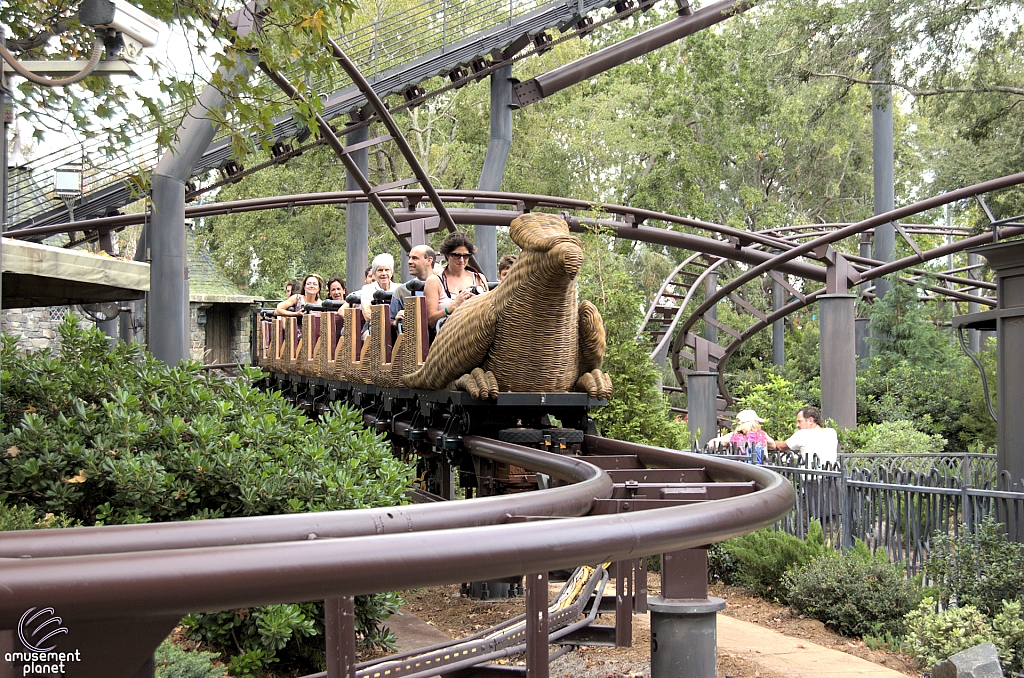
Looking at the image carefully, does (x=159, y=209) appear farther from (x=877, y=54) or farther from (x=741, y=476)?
(x=877, y=54)

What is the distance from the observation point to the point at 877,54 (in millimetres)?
14914

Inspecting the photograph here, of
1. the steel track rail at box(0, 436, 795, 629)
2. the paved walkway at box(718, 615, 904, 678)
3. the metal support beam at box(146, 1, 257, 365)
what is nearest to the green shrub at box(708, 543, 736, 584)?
the paved walkway at box(718, 615, 904, 678)

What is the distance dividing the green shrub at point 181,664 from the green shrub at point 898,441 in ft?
36.2

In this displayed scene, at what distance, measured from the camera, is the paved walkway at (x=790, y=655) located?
206 inches

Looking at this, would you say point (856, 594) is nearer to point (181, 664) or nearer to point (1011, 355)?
point (1011, 355)

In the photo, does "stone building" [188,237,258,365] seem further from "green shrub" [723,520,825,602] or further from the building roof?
"green shrub" [723,520,825,602]

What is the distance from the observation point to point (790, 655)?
561 centimetres

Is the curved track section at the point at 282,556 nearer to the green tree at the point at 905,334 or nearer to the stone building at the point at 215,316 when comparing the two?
the green tree at the point at 905,334

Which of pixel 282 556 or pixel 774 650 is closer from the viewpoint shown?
pixel 282 556

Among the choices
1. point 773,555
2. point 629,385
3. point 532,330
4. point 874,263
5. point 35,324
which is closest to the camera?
point 532,330

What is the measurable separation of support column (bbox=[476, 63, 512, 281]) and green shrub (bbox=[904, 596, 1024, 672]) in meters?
12.3

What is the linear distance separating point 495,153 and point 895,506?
12481 mm

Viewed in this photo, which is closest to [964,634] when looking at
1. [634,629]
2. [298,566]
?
[634,629]

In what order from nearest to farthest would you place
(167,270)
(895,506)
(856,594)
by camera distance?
(856,594) → (895,506) → (167,270)
